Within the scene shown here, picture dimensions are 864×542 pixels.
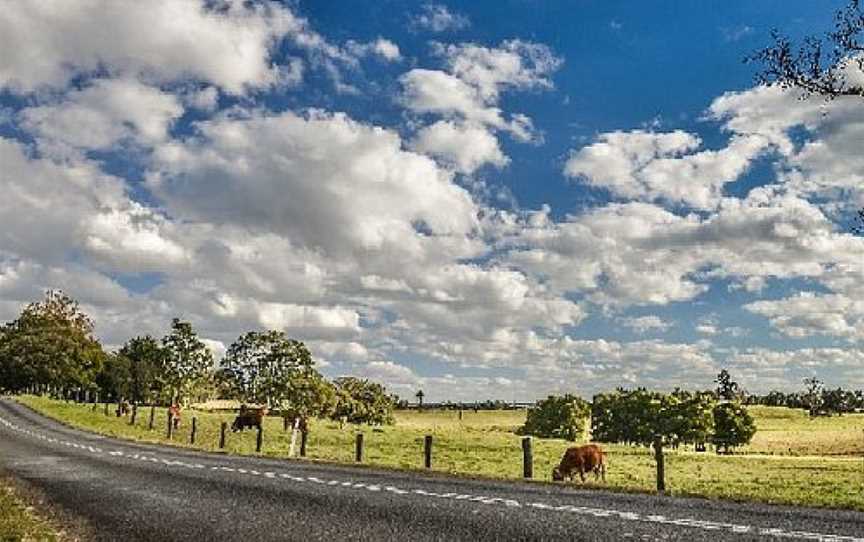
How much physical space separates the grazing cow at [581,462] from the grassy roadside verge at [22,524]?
60.5 ft

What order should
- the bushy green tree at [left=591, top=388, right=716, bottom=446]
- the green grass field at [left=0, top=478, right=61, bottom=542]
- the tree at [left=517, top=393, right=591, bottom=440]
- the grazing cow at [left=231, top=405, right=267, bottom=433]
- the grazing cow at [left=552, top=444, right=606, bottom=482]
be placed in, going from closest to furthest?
the green grass field at [left=0, top=478, right=61, bottom=542] → the grazing cow at [left=552, top=444, right=606, bottom=482] → the grazing cow at [left=231, top=405, right=267, bottom=433] → the bushy green tree at [left=591, top=388, right=716, bottom=446] → the tree at [left=517, top=393, right=591, bottom=440]

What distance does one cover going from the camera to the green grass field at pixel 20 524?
12.0 metres

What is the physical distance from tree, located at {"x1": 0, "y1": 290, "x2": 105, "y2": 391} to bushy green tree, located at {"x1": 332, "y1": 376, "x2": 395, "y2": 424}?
146 ft

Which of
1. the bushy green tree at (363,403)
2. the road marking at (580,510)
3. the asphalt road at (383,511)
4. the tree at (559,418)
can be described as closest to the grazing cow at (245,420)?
the bushy green tree at (363,403)

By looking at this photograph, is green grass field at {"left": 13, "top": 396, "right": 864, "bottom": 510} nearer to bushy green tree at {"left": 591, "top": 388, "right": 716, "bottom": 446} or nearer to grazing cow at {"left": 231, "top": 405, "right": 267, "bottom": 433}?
grazing cow at {"left": 231, "top": 405, "right": 267, "bottom": 433}

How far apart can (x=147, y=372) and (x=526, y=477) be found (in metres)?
93.1

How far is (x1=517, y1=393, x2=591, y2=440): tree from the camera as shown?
378 ft

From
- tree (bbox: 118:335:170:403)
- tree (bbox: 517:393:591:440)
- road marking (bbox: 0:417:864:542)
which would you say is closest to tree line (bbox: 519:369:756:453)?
tree (bbox: 517:393:591:440)

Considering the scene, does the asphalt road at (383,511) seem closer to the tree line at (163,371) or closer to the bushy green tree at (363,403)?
the tree line at (163,371)

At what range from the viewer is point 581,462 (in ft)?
99.1

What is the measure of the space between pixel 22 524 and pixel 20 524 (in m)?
0.04

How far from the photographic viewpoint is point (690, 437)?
363ft

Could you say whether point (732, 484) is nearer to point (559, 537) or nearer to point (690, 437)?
point (559, 537)

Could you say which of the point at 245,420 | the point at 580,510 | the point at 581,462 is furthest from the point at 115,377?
the point at 580,510
